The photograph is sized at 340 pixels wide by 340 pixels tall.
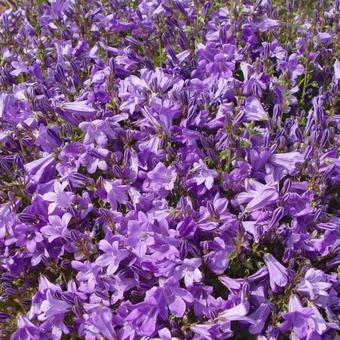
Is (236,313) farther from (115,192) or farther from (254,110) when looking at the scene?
(254,110)

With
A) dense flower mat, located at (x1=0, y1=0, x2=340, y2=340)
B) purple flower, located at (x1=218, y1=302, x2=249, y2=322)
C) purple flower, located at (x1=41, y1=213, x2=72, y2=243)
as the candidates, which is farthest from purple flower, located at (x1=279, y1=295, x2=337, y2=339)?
purple flower, located at (x1=41, y1=213, x2=72, y2=243)

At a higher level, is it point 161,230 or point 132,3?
point 132,3

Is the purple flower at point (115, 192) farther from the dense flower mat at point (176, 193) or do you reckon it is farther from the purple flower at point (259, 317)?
the purple flower at point (259, 317)

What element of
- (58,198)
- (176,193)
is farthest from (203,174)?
(58,198)

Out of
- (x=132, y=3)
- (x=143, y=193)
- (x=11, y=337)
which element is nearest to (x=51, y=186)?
(x=143, y=193)

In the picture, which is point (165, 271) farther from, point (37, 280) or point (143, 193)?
point (37, 280)

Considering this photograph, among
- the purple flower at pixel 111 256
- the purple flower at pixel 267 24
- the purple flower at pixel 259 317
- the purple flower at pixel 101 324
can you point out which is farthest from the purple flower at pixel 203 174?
the purple flower at pixel 267 24

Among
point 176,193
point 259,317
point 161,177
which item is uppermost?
point 161,177
